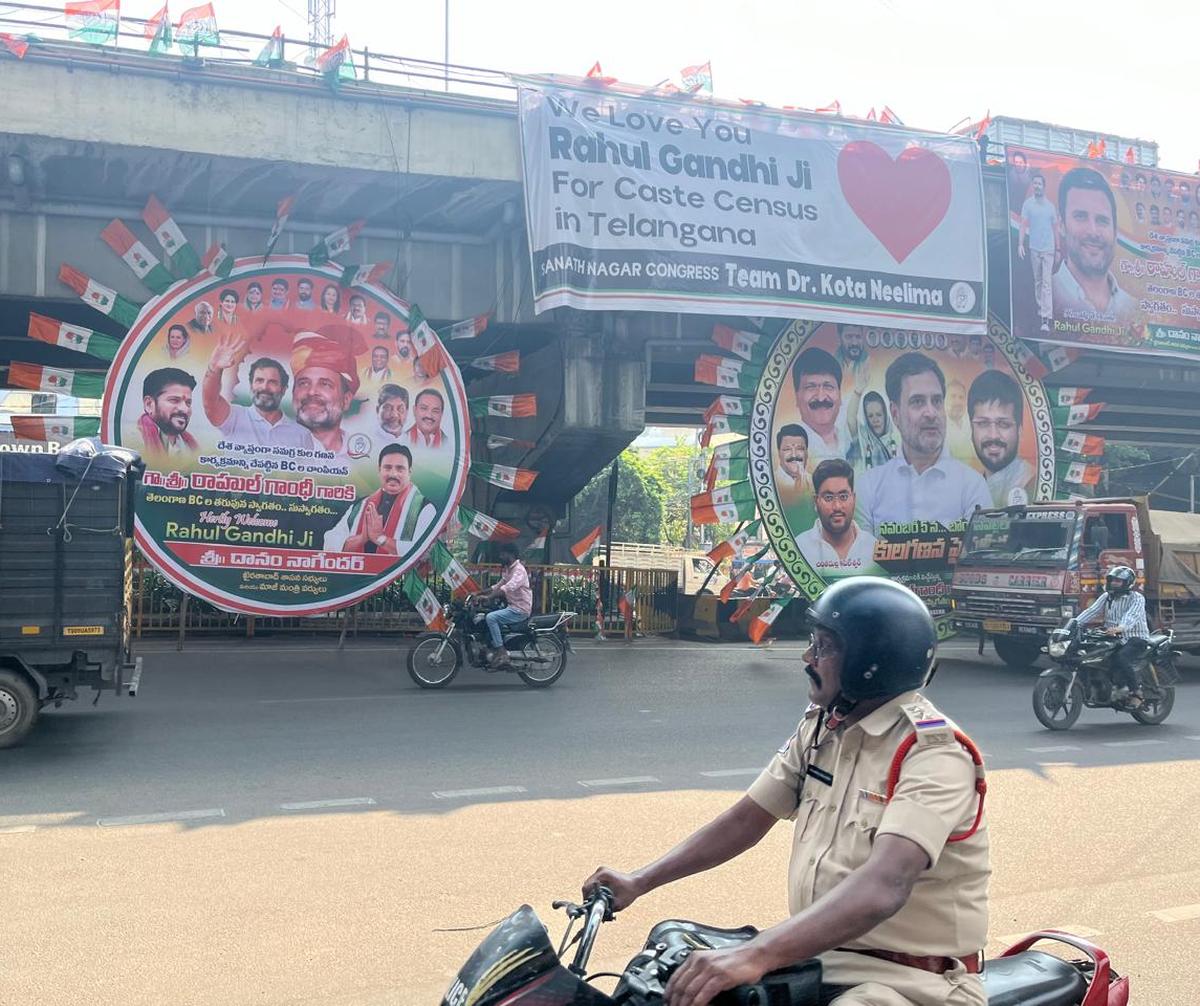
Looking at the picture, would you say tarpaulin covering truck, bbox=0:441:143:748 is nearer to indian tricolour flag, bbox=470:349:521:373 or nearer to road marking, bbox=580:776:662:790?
road marking, bbox=580:776:662:790

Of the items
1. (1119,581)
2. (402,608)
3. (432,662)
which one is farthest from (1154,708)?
(402,608)

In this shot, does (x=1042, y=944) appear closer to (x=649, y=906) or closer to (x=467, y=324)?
(x=649, y=906)

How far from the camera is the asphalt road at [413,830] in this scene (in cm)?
478

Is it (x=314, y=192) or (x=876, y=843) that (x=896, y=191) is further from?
(x=876, y=843)

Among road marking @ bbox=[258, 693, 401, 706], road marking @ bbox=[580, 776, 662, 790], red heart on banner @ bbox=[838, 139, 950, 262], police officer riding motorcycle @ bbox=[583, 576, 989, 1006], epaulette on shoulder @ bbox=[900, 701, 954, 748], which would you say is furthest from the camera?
red heart on banner @ bbox=[838, 139, 950, 262]

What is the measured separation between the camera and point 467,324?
16609mm

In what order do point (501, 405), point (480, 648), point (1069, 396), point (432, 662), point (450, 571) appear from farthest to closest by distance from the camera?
point (1069, 396)
point (501, 405)
point (450, 571)
point (480, 648)
point (432, 662)

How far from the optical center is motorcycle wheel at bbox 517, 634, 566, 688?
13.6m

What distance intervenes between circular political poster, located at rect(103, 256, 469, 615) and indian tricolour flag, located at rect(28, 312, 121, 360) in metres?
0.24

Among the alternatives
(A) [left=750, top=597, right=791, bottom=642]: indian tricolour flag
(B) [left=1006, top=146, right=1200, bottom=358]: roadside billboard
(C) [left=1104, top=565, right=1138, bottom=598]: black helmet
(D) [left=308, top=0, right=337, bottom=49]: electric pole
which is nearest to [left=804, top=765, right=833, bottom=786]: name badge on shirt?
(C) [left=1104, top=565, right=1138, bottom=598]: black helmet

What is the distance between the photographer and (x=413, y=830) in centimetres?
680

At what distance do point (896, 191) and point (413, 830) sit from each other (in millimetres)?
13688

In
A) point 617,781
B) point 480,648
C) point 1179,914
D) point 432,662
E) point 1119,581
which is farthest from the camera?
point 480,648

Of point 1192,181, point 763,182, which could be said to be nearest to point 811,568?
point 763,182
